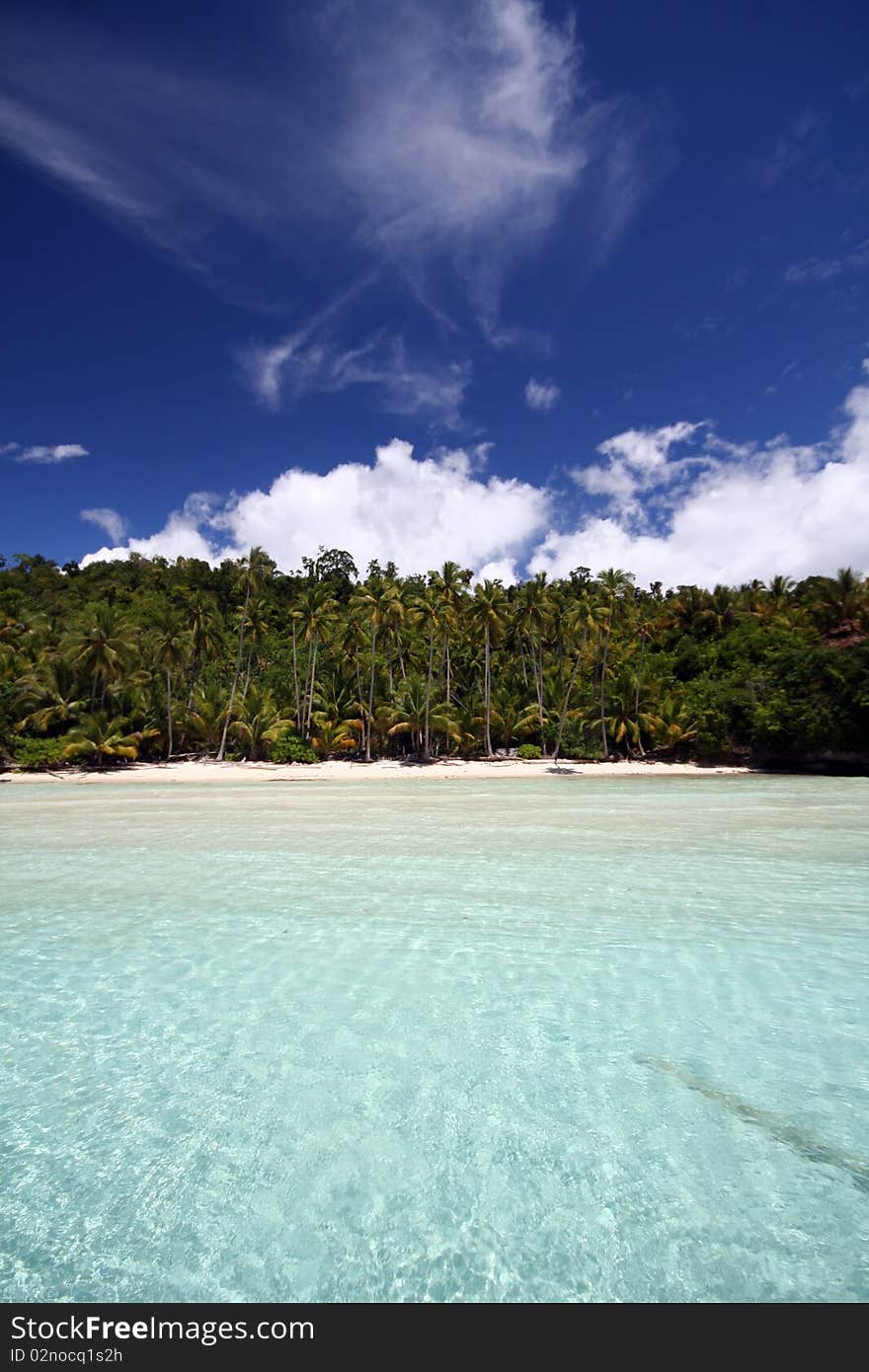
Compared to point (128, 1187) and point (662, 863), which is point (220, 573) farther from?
point (128, 1187)

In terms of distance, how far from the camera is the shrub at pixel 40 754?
38.6 meters

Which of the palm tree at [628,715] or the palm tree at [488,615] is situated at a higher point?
the palm tree at [488,615]

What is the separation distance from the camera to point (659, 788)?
30766 millimetres

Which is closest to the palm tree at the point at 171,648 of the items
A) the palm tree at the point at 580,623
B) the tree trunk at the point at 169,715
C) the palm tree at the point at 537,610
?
the tree trunk at the point at 169,715

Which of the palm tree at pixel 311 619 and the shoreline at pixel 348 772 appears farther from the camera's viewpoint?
the palm tree at pixel 311 619

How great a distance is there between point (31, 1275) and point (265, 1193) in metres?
1.16

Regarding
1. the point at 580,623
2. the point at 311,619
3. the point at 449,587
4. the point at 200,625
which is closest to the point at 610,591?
the point at 580,623

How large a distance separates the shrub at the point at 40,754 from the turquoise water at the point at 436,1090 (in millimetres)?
32469

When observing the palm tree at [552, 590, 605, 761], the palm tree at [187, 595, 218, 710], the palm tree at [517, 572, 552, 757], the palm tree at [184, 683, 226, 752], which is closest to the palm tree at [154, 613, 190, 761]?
the palm tree at [187, 595, 218, 710]

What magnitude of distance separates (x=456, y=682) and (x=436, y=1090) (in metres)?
A: 46.2

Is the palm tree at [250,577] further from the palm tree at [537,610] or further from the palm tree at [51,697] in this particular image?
the palm tree at [537,610]

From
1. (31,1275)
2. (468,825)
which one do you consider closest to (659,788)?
(468,825)
